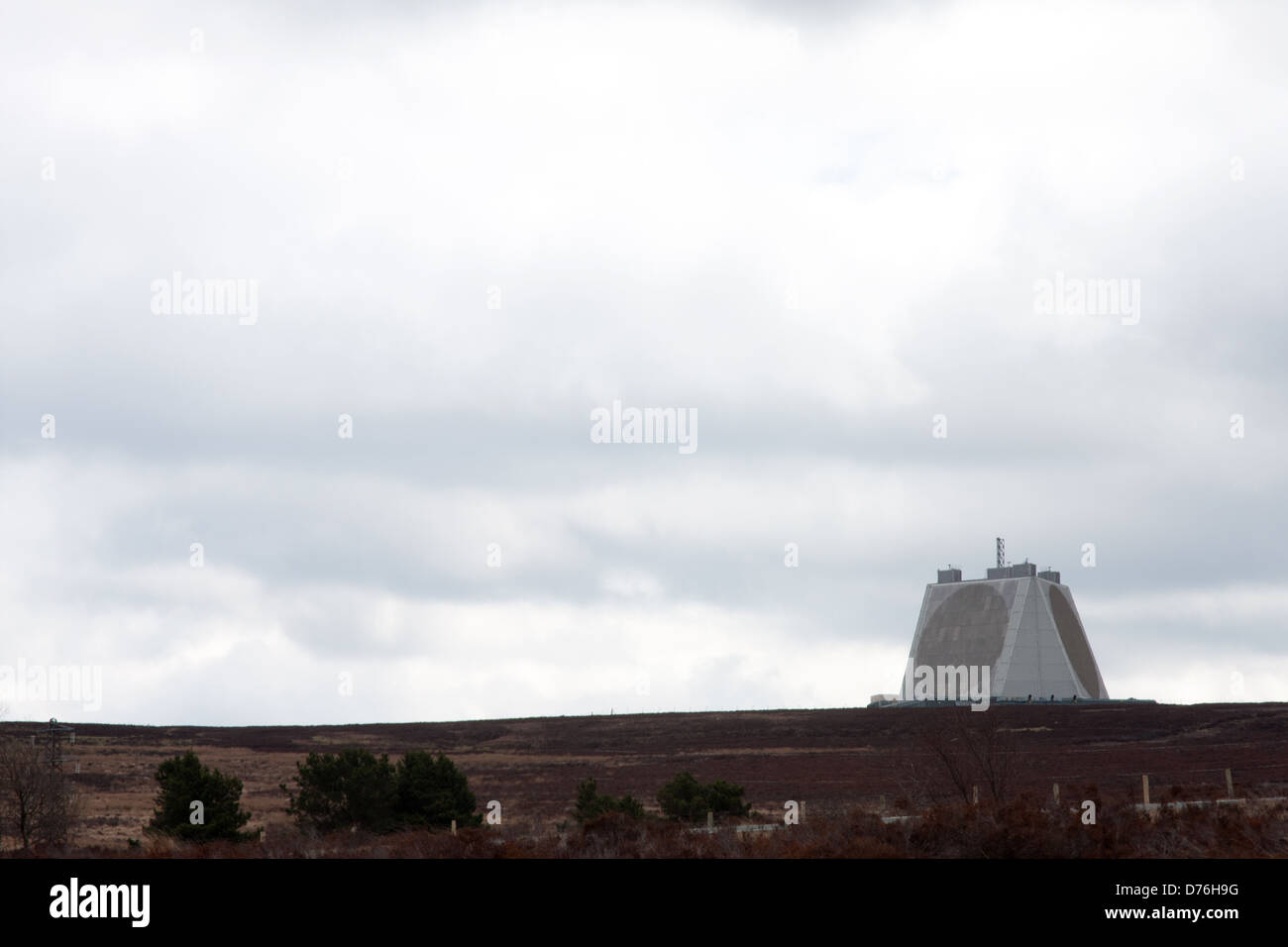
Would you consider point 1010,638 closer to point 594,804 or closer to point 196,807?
point 594,804

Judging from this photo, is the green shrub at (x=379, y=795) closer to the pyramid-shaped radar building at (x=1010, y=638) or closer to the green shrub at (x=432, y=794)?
the green shrub at (x=432, y=794)

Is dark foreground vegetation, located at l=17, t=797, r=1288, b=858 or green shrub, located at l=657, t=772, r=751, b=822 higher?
dark foreground vegetation, located at l=17, t=797, r=1288, b=858

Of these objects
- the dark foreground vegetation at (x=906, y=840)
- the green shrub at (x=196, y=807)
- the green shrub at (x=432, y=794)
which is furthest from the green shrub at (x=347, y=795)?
the dark foreground vegetation at (x=906, y=840)

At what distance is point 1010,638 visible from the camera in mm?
114188

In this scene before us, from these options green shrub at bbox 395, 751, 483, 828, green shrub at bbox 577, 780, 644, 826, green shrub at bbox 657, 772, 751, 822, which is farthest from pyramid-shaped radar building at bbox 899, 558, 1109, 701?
green shrub at bbox 395, 751, 483, 828

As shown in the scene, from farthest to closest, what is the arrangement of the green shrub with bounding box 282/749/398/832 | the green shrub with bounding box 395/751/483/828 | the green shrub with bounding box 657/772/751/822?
the green shrub with bounding box 657/772/751/822 → the green shrub with bounding box 282/749/398/832 → the green shrub with bounding box 395/751/483/828

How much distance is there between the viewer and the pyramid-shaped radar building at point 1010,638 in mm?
114250

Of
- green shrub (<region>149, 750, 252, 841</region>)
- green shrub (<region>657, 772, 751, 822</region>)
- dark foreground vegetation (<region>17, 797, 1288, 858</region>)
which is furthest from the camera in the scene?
green shrub (<region>657, 772, 751, 822</region>)

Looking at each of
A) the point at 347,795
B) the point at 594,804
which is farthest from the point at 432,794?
the point at 594,804

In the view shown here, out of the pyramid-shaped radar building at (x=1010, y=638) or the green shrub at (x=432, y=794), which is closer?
the green shrub at (x=432, y=794)

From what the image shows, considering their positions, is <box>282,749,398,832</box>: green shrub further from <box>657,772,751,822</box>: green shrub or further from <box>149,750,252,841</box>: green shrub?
<box>657,772,751,822</box>: green shrub

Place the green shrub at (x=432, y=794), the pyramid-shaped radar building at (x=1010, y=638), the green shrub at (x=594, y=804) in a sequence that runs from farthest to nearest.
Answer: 1. the pyramid-shaped radar building at (x=1010, y=638)
2. the green shrub at (x=432, y=794)
3. the green shrub at (x=594, y=804)

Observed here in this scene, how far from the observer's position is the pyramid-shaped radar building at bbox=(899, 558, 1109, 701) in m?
114
